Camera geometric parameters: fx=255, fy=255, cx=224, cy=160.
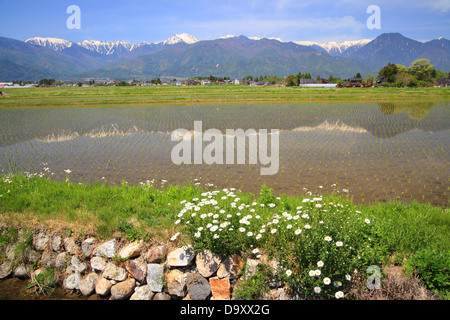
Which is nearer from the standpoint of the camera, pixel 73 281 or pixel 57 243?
pixel 73 281

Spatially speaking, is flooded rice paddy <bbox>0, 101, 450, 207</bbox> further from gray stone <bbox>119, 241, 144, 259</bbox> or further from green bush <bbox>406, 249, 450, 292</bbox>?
gray stone <bbox>119, 241, 144, 259</bbox>

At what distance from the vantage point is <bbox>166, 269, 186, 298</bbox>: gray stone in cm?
455

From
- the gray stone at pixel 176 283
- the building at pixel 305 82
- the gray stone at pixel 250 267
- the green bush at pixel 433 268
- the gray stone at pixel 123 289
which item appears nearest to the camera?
the green bush at pixel 433 268

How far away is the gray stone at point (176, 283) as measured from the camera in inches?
179

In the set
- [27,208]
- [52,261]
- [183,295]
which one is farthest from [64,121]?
[183,295]

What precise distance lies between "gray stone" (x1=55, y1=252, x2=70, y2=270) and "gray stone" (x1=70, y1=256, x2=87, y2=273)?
0.19 metres

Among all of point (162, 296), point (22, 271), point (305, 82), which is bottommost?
point (22, 271)

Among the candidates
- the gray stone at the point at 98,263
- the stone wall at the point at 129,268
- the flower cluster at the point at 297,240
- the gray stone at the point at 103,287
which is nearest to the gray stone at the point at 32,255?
the stone wall at the point at 129,268

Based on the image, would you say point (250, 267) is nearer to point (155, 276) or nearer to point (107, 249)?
point (155, 276)

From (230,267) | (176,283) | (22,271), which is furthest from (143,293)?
(22,271)

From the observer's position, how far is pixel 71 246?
538 cm

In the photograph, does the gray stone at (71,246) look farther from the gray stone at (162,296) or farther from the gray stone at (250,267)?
the gray stone at (250,267)

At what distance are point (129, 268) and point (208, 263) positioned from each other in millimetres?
1635

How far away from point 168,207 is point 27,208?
11.4 feet
